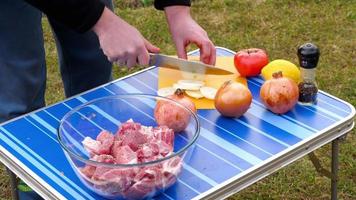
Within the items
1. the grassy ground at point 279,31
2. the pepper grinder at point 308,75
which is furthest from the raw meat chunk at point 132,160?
the grassy ground at point 279,31

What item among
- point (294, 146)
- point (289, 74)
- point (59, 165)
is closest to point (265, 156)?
point (294, 146)

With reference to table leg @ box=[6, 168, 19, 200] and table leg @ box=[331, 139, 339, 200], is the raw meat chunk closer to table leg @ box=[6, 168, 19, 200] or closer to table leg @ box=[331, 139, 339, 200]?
table leg @ box=[6, 168, 19, 200]

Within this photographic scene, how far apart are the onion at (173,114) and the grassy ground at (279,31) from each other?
103cm

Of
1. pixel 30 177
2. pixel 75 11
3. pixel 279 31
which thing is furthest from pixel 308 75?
pixel 279 31

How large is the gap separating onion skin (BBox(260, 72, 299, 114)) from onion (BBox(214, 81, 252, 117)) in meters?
0.06

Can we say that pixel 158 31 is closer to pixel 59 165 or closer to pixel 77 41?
pixel 77 41

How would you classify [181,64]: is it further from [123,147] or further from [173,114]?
[123,147]

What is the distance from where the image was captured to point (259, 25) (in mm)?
3725

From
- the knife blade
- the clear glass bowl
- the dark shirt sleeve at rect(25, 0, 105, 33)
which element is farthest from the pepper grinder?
the dark shirt sleeve at rect(25, 0, 105, 33)

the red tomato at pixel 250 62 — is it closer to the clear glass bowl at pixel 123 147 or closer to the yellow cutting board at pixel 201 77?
the yellow cutting board at pixel 201 77

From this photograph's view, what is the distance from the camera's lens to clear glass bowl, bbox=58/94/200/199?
1432mm

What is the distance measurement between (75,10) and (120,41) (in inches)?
5.5

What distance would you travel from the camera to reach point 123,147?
4.98ft

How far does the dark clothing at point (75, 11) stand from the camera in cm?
163
